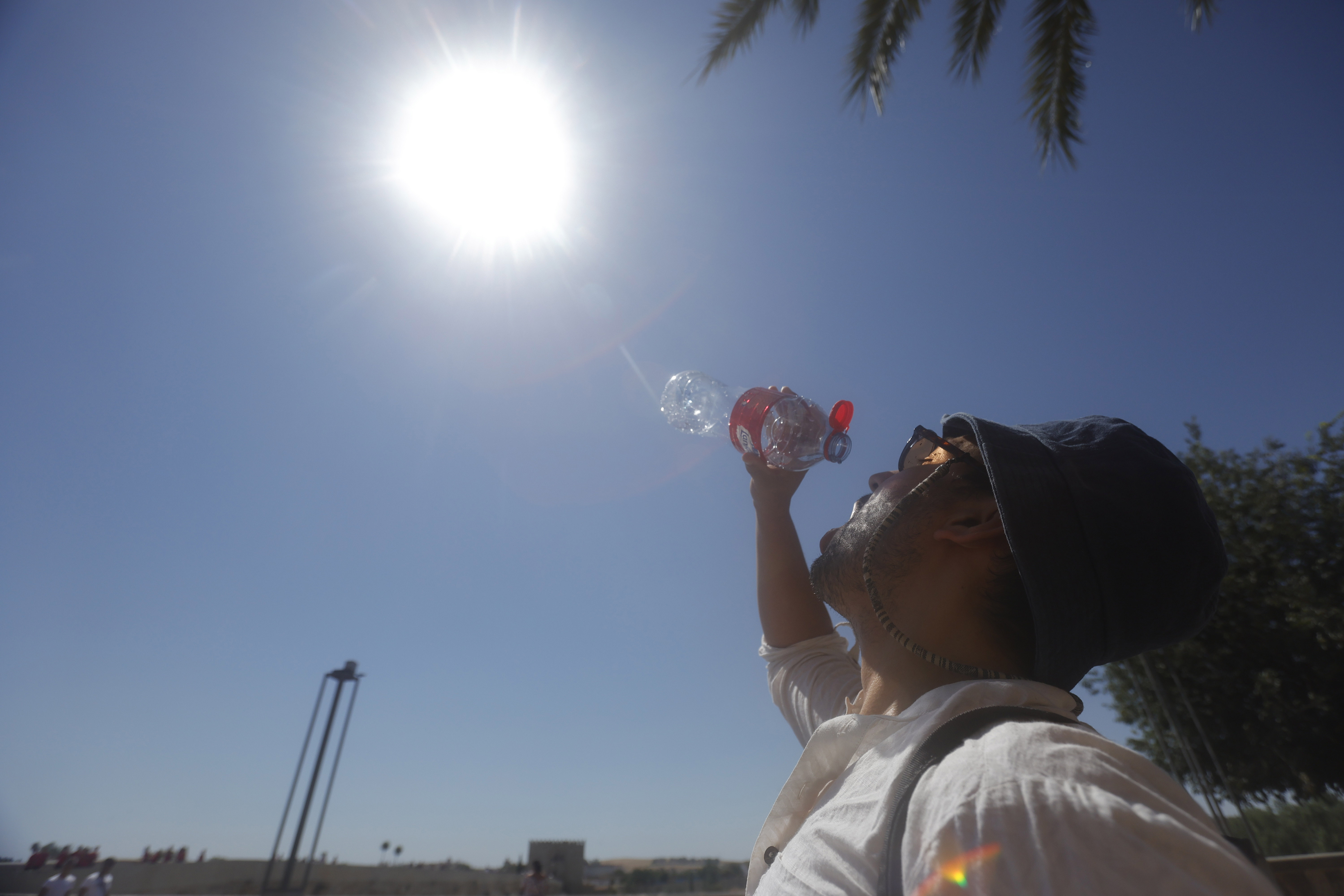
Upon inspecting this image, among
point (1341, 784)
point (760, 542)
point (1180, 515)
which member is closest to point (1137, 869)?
point (1180, 515)

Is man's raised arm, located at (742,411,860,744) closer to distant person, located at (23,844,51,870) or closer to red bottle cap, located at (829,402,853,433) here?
red bottle cap, located at (829,402,853,433)

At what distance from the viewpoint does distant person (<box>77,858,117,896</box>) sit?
34.2ft

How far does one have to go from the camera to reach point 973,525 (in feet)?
5.41

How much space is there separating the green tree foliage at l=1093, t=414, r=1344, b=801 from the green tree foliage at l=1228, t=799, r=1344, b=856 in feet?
0.32

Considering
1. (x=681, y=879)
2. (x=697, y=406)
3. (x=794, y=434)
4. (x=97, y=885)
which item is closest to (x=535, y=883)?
(x=97, y=885)

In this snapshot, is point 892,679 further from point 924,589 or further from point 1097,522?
point 1097,522

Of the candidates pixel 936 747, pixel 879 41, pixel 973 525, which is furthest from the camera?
pixel 879 41

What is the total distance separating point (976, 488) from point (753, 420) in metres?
1.41

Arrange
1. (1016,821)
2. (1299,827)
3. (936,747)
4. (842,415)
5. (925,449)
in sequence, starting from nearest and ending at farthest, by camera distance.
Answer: (1016,821) < (936,747) < (925,449) < (842,415) < (1299,827)

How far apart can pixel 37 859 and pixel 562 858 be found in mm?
19345

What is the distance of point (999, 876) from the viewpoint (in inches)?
29.6

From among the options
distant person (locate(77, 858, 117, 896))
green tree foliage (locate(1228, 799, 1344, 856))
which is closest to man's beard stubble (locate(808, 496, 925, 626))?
green tree foliage (locate(1228, 799, 1344, 856))

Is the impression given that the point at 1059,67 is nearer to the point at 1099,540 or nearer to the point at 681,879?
the point at 1099,540

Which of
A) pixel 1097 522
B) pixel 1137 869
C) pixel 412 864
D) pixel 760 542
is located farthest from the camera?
pixel 412 864
